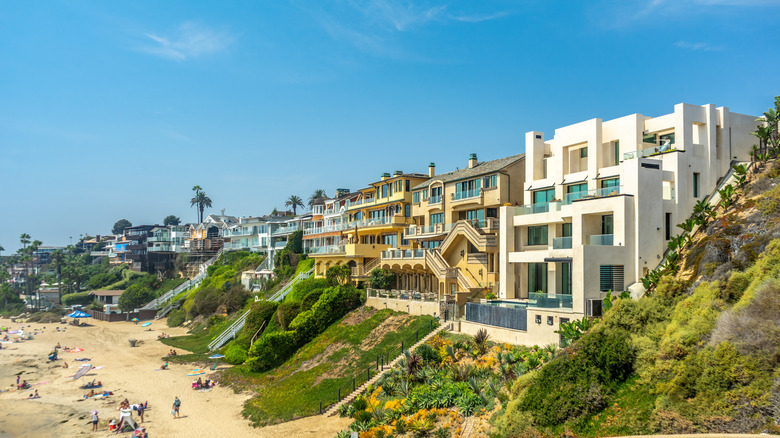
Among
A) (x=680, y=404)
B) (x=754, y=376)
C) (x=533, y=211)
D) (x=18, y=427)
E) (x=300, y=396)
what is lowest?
(x=18, y=427)

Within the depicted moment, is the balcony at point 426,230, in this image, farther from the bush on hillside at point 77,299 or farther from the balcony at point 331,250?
the bush on hillside at point 77,299

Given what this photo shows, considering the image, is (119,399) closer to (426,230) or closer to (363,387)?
(363,387)

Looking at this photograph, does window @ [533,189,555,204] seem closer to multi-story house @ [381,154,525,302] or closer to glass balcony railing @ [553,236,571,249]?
multi-story house @ [381,154,525,302]

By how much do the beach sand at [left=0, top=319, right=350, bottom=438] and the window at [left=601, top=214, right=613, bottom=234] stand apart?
17644mm

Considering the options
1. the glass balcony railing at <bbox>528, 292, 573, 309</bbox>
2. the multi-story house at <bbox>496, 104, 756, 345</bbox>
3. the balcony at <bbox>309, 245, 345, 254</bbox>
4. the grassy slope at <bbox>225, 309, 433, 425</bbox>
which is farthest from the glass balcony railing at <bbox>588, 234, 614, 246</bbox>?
the balcony at <bbox>309, 245, 345, 254</bbox>

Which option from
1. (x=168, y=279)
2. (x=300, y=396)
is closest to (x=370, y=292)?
(x=300, y=396)

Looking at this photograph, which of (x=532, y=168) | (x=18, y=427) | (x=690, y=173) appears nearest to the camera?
(x=690, y=173)

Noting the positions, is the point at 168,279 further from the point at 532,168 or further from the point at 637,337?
the point at 637,337

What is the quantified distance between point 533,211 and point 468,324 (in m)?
9.39

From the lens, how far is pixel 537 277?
36.8 meters

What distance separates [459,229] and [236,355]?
74.5ft

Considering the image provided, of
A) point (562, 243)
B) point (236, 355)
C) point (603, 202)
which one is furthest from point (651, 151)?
point (236, 355)

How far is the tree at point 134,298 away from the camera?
290 feet

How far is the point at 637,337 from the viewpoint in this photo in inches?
842
